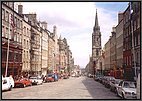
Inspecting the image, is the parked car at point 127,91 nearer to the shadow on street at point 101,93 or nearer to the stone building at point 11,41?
the shadow on street at point 101,93

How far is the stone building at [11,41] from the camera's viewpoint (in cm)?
5003

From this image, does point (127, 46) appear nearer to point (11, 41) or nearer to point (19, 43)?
point (19, 43)

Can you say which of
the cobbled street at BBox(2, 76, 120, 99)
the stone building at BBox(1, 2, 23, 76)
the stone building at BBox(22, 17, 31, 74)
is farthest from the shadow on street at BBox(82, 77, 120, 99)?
the stone building at BBox(22, 17, 31, 74)

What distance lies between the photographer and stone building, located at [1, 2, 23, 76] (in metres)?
50.0

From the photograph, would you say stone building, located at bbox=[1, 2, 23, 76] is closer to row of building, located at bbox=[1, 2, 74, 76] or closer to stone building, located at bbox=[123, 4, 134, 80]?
row of building, located at bbox=[1, 2, 74, 76]

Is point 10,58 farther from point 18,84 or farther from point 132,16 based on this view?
point 132,16

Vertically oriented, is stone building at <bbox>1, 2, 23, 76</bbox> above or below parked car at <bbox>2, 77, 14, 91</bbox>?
above

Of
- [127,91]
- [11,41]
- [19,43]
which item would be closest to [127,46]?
[19,43]

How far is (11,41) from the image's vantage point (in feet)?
181

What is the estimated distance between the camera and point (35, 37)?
265 ft

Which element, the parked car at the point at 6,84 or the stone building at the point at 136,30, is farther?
the stone building at the point at 136,30

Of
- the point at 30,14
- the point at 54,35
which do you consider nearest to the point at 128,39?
the point at 30,14

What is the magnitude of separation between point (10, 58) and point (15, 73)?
5024 millimetres

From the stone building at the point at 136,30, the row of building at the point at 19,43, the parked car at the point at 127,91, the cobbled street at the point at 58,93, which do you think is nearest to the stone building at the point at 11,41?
the row of building at the point at 19,43
